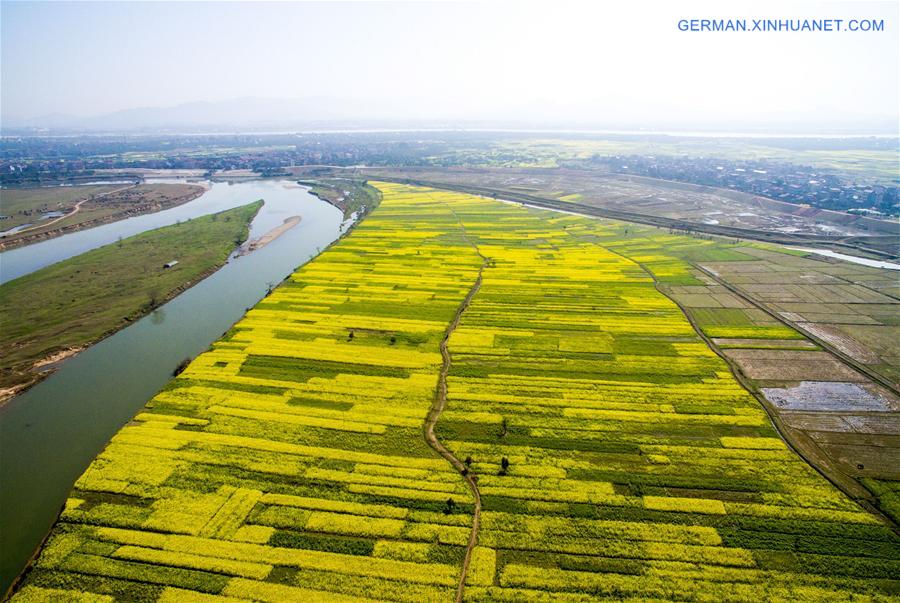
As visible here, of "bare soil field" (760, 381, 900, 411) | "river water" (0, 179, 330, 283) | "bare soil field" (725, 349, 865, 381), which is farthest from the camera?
"river water" (0, 179, 330, 283)

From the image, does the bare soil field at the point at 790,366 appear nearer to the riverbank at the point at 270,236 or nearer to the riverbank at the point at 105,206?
the riverbank at the point at 270,236

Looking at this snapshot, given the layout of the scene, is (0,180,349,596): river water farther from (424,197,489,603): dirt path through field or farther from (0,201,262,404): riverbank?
(424,197,489,603): dirt path through field

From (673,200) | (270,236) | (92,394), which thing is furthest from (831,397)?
(673,200)

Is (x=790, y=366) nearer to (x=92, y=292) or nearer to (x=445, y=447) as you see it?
(x=445, y=447)

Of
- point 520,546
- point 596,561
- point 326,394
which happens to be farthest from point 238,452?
point 596,561

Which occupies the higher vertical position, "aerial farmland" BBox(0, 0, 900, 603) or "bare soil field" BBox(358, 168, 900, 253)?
"bare soil field" BBox(358, 168, 900, 253)

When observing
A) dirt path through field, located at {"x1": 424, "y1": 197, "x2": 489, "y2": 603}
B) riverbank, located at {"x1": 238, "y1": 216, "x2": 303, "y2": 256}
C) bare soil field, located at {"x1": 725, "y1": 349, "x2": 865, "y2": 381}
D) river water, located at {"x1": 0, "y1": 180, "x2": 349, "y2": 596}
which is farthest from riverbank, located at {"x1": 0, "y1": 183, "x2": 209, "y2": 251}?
bare soil field, located at {"x1": 725, "y1": 349, "x2": 865, "y2": 381}

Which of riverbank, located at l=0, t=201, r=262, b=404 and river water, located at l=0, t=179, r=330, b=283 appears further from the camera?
river water, located at l=0, t=179, r=330, b=283
